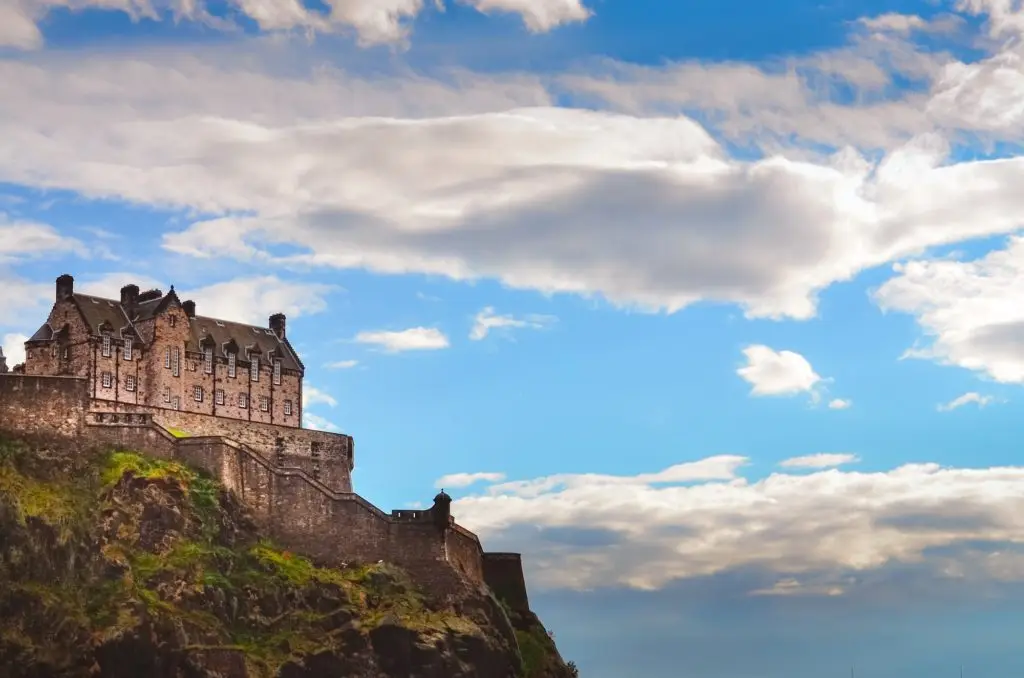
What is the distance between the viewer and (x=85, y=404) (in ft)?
344

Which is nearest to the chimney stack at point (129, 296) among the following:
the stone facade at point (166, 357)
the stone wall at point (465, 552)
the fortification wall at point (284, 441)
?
the stone facade at point (166, 357)

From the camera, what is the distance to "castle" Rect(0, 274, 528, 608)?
345 feet

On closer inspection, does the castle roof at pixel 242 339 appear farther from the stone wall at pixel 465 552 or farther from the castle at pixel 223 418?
the stone wall at pixel 465 552

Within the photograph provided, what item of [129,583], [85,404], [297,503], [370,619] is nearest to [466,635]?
[370,619]

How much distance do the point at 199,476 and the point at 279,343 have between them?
2091 centimetres

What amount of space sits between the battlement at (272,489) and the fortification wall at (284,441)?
192mm

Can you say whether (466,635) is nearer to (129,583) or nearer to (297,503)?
(297,503)

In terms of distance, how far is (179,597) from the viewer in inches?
3890

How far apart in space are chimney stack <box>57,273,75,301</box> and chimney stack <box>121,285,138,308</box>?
12.9ft

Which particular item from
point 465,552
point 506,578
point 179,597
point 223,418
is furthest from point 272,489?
point 506,578

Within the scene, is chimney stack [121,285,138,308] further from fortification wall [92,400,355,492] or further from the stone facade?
fortification wall [92,400,355,492]

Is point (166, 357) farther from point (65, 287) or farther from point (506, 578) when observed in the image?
point (506, 578)

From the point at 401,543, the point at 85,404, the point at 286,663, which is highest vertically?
the point at 85,404

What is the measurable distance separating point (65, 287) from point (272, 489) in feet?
64.5
